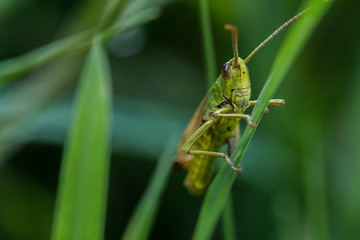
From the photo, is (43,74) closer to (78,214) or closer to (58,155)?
(58,155)

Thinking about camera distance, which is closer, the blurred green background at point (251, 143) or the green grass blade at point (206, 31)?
the green grass blade at point (206, 31)

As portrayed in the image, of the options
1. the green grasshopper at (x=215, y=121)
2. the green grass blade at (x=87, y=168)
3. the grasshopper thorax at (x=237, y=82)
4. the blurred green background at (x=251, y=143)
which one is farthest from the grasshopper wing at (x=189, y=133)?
the green grass blade at (x=87, y=168)

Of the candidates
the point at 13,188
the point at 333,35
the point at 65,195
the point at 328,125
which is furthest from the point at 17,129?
the point at 333,35

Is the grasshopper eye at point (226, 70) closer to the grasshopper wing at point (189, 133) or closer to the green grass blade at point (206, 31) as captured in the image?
the green grass blade at point (206, 31)

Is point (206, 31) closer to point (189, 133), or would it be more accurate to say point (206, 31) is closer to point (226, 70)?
point (226, 70)

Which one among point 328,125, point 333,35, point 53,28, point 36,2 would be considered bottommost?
point 328,125

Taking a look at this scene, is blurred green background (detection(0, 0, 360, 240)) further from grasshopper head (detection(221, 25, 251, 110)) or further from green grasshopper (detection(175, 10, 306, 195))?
grasshopper head (detection(221, 25, 251, 110))

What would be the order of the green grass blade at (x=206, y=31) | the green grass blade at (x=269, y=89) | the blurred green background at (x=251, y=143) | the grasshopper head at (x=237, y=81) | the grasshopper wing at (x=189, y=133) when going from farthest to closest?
the blurred green background at (x=251, y=143) < the grasshopper wing at (x=189, y=133) < the grasshopper head at (x=237, y=81) < the green grass blade at (x=206, y=31) < the green grass blade at (x=269, y=89)
